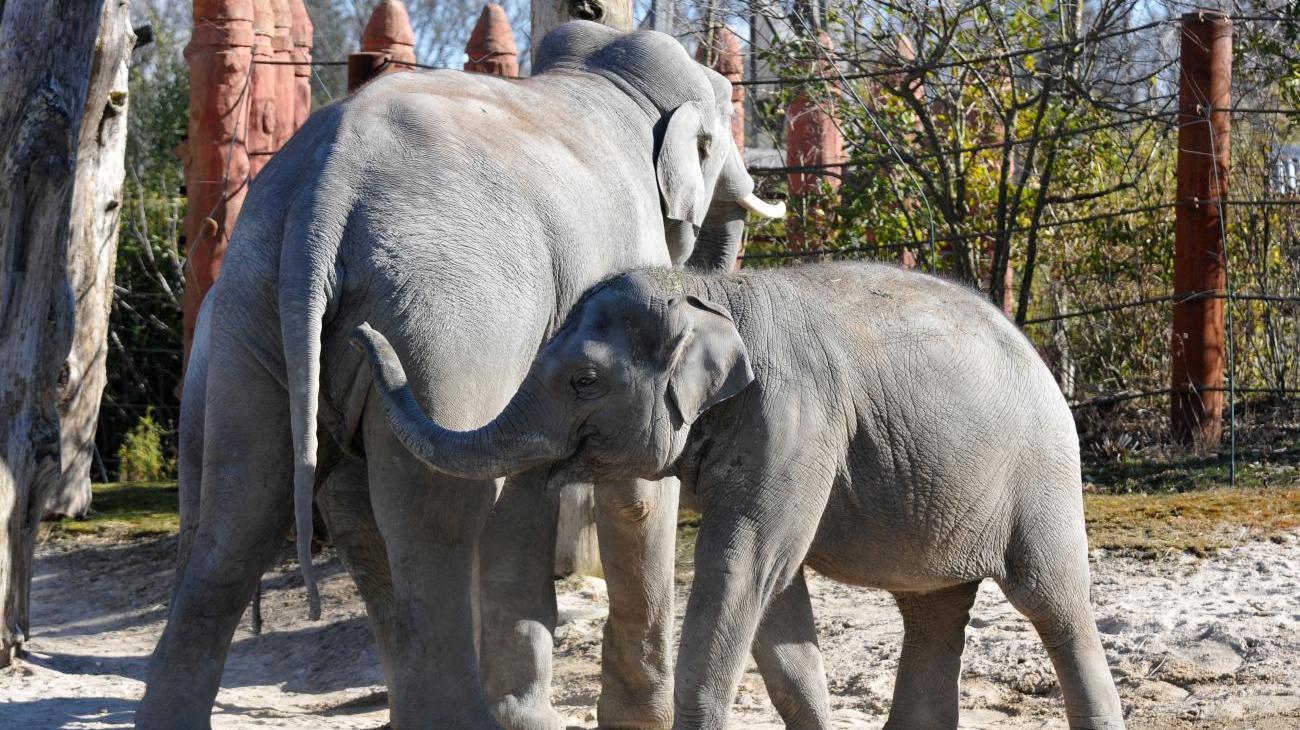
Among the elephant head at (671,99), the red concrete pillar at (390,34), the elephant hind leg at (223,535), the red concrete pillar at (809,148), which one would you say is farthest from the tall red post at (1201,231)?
the elephant hind leg at (223,535)

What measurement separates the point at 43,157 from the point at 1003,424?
3853 mm

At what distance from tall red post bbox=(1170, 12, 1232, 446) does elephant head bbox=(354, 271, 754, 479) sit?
5032 mm

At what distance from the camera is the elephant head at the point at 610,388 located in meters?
4.02

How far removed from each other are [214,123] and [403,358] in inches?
206

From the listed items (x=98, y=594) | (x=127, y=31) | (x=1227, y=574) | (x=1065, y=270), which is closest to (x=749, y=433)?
(x=1227, y=574)

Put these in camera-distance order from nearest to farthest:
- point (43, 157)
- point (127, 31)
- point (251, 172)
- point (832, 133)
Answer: point (43, 157) < point (127, 31) < point (251, 172) < point (832, 133)

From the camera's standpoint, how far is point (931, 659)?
16.1 feet

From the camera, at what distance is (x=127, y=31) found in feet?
23.6

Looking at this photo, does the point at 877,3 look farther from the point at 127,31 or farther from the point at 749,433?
the point at 749,433

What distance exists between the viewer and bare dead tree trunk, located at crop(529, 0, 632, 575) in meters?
7.11

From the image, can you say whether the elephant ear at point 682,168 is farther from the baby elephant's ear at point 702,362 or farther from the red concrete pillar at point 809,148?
the red concrete pillar at point 809,148

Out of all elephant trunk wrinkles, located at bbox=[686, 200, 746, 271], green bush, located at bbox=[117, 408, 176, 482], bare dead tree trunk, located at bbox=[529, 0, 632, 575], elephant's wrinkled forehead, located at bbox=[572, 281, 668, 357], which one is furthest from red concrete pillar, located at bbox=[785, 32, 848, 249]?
elephant's wrinkled forehead, located at bbox=[572, 281, 668, 357]

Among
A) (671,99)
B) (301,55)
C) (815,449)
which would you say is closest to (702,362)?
(815,449)

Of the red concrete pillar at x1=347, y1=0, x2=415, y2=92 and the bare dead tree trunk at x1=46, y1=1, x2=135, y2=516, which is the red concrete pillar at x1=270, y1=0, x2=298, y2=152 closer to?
the red concrete pillar at x1=347, y1=0, x2=415, y2=92
